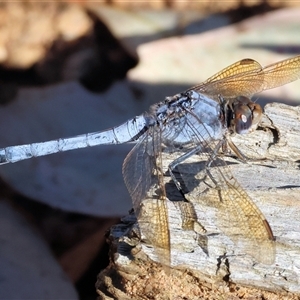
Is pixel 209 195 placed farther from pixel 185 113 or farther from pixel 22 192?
pixel 22 192

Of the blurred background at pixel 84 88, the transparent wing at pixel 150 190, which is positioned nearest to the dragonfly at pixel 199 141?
the transparent wing at pixel 150 190

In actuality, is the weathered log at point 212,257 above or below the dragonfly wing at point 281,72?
below

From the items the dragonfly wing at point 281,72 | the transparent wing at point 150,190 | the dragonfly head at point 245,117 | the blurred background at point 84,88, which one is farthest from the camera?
the blurred background at point 84,88

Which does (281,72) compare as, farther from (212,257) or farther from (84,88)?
(84,88)

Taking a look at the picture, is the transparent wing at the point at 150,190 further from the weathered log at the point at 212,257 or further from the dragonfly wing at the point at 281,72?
the dragonfly wing at the point at 281,72

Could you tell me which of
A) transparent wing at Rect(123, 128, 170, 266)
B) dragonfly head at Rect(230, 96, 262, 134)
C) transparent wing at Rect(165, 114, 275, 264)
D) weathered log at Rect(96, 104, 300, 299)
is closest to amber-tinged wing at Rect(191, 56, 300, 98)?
dragonfly head at Rect(230, 96, 262, 134)

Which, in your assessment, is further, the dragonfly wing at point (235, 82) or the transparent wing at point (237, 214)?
the dragonfly wing at point (235, 82)
